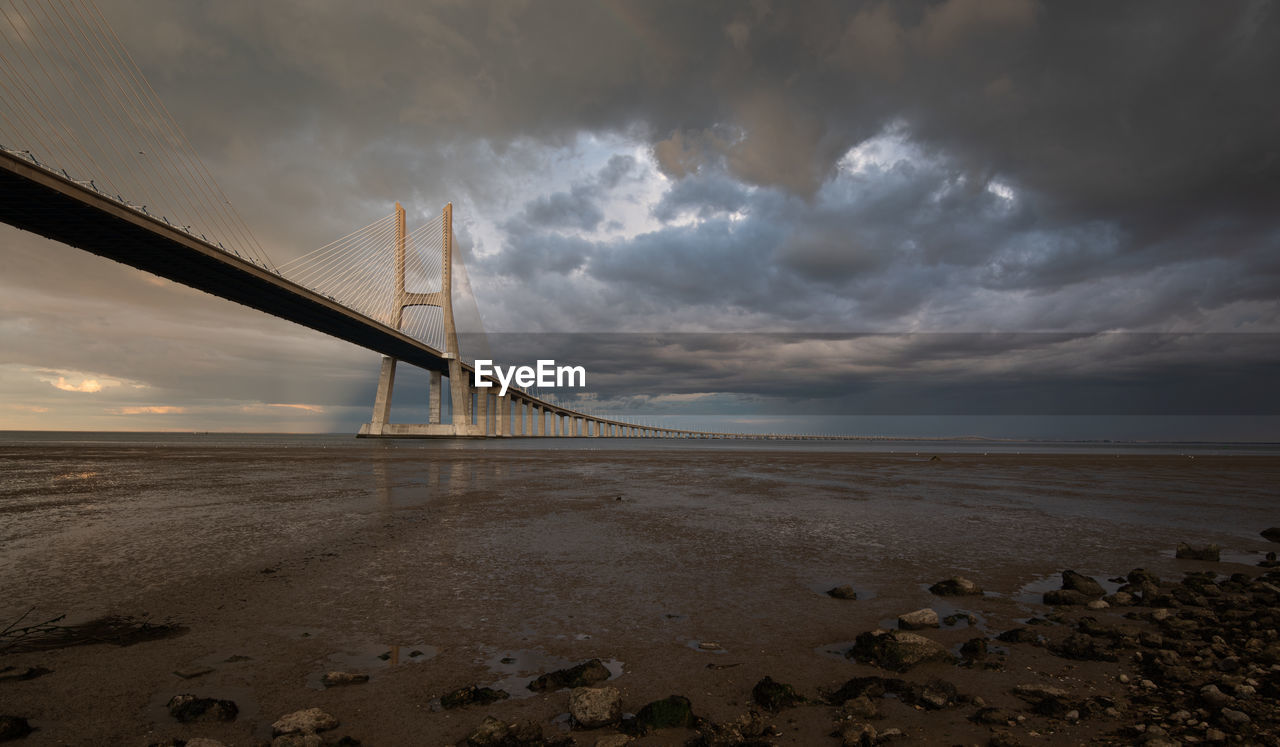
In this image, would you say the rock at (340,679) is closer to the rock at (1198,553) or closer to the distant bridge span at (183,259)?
the rock at (1198,553)

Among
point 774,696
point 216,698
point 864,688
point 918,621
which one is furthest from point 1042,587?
point 216,698

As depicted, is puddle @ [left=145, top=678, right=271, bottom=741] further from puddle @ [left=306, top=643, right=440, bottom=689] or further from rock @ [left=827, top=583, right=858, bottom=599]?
rock @ [left=827, top=583, right=858, bottom=599]

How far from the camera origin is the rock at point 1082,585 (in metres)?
6.94

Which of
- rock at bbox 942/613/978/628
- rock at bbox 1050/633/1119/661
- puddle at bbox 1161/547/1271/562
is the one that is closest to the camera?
rock at bbox 1050/633/1119/661

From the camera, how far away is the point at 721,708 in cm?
389

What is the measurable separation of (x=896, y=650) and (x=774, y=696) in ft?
4.71

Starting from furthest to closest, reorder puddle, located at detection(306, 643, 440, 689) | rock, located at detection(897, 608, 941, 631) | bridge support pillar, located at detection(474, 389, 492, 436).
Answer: bridge support pillar, located at detection(474, 389, 492, 436) → rock, located at detection(897, 608, 941, 631) → puddle, located at detection(306, 643, 440, 689)

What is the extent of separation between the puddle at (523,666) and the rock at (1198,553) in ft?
33.7

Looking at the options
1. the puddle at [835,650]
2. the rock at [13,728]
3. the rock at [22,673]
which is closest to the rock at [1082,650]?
the puddle at [835,650]

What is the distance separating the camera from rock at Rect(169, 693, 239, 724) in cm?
365

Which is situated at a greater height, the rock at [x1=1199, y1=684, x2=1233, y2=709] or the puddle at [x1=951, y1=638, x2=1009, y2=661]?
the rock at [x1=1199, y1=684, x2=1233, y2=709]

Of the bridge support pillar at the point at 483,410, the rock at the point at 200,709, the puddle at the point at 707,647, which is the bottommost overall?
the puddle at the point at 707,647

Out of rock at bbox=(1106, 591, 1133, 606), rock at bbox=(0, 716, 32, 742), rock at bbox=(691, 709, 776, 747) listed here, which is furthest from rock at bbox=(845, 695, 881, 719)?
rock at bbox=(0, 716, 32, 742)

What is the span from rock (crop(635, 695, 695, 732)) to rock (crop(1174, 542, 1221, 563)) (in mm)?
10300
